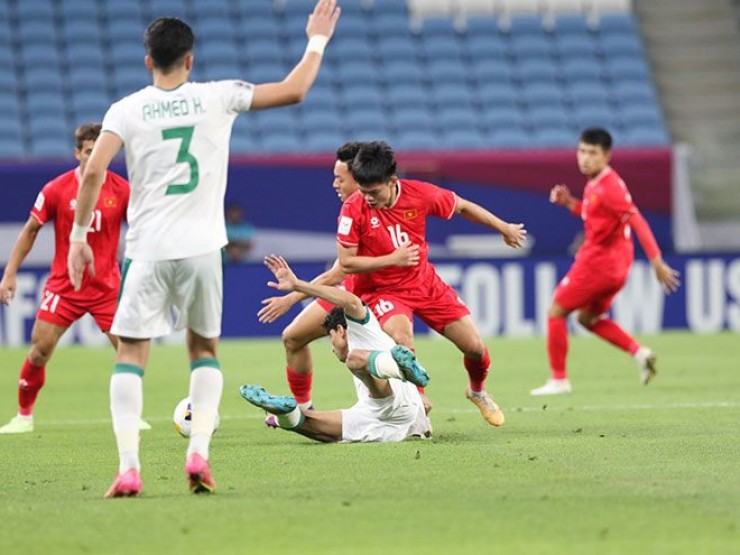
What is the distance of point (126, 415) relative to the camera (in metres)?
6.56

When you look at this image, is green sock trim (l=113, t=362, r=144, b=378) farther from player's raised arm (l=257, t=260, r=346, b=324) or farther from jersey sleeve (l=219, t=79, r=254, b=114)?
player's raised arm (l=257, t=260, r=346, b=324)

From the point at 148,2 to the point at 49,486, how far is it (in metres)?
20.0

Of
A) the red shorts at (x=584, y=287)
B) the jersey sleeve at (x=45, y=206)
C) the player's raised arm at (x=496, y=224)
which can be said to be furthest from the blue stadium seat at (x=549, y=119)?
the player's raised arm at (x=496, y=224)

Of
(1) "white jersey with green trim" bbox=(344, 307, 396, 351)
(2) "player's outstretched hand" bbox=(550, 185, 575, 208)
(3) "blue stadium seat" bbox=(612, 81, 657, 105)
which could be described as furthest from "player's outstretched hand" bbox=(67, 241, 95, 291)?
(3) "blue stadium seat" bbox=(612, 81, 657, 105)

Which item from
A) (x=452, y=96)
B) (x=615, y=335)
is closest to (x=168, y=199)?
(x=615, y=335)

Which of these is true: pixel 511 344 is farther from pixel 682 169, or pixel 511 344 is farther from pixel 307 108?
pixel 307 108

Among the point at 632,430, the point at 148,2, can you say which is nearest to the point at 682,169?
the point at 148,2

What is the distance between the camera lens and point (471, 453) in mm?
8102

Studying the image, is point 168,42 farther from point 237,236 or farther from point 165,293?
point 237,236

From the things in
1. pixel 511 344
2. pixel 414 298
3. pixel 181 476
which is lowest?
pixel 511 344

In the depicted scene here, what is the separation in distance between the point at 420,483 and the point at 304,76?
1.90 m

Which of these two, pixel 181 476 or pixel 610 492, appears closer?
pixel 610 492

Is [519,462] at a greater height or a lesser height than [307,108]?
lesser

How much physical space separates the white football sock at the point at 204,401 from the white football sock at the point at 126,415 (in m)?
0.24
